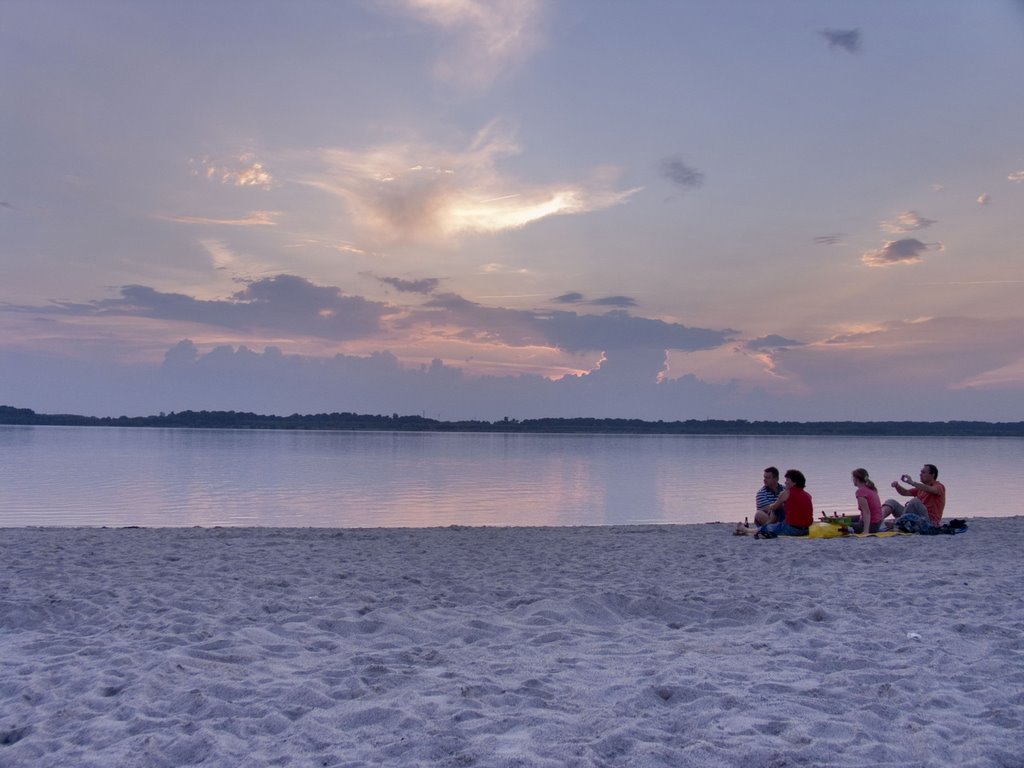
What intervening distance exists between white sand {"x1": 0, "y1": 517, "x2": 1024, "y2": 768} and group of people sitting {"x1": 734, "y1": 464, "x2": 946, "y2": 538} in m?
2.52

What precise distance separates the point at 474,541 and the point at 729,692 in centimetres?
846

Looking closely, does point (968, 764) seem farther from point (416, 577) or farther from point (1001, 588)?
point (416, 577)

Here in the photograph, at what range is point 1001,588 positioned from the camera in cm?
800

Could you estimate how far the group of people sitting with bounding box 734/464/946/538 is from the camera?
1282cm

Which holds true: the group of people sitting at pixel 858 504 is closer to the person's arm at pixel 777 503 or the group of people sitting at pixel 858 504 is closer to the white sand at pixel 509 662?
the person's arm at pixel 777 503

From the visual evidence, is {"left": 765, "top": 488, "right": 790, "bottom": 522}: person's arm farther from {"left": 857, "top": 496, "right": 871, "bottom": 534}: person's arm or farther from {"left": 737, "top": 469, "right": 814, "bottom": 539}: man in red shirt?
{"left": 857, "top": 496, "right": 871, "bottom": 534}: person's arm

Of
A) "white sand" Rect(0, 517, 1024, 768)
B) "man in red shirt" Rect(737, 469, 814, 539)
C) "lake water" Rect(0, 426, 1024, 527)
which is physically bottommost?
"lake water" Rect(0, 426, 1024, 527)

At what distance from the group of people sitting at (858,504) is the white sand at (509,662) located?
252 centimetres

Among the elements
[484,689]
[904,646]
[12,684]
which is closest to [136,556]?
[12,684]

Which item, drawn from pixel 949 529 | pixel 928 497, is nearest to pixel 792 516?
pixel 928 497

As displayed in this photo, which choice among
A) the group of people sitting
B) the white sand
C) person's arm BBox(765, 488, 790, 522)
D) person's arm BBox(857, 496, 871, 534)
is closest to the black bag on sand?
the group of people sitting

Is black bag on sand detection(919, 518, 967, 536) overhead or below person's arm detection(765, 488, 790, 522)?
below

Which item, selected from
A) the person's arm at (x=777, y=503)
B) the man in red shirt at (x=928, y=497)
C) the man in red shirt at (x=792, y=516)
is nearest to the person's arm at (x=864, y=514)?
the man in red shirt at (x=792, y=516)

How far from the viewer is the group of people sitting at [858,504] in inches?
505
